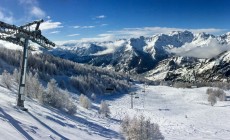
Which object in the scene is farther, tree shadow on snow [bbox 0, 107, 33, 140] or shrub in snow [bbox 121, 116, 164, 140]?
shrub in snow [bbox 121, 116, 164, 140]

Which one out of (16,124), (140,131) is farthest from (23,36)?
(140,131)

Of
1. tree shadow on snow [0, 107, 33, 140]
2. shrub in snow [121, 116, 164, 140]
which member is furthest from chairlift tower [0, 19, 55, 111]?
shrub in snow [121, 116, 164, 140]

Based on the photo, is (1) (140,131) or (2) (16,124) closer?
(2) (16,124)

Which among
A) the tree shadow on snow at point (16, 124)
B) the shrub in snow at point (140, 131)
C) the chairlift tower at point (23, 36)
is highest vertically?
the chairlift tower at point (23, 36)

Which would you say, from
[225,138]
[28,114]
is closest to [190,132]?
[225,138]

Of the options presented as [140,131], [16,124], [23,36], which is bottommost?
[140,131]

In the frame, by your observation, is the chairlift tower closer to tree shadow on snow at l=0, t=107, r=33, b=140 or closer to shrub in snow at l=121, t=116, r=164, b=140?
tree shadow on snow at l=0, t=107, r=33, b=140

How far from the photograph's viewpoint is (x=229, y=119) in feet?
325

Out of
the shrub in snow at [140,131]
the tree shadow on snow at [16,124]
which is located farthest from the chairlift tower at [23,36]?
the shrub in snow at [140,131]

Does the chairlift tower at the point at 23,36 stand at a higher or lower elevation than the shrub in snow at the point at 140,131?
higher

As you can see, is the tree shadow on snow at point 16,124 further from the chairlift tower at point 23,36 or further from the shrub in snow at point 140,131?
the shrub in snow at point 140,131

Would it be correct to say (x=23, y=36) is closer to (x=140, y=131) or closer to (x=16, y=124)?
(x=16, y=124)

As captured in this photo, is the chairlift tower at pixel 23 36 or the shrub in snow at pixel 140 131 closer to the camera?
the chairlift tower at pixel 23 36

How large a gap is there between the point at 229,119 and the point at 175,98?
89.1 meters
